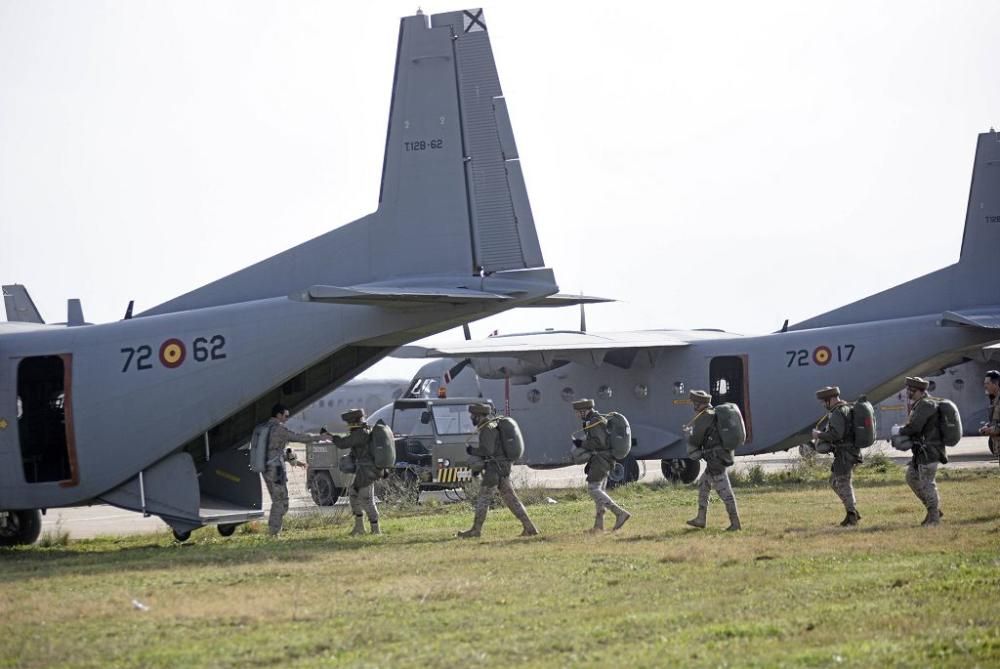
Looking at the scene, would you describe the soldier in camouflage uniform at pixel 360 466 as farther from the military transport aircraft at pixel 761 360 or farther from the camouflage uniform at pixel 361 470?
the military transport aircraft at pixel 761 360

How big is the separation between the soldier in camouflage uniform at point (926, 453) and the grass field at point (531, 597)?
1.36 feet

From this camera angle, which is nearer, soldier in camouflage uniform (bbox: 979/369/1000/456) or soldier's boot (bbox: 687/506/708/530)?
soldier's boot (bbox: 687/506/708/530)

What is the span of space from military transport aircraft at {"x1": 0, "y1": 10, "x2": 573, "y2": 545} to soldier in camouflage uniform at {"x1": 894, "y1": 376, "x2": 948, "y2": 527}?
5181 mm

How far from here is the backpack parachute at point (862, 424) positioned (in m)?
17.4

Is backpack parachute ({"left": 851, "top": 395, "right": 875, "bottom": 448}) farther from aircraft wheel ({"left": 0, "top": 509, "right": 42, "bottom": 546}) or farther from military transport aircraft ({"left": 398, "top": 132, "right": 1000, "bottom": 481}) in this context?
aircraft wheel ({"left": 0, "top": 509, "right": 42, "bottom": 546})

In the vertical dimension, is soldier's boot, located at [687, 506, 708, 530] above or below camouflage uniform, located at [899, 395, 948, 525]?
below

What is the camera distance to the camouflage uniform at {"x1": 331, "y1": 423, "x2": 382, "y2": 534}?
18.0 m

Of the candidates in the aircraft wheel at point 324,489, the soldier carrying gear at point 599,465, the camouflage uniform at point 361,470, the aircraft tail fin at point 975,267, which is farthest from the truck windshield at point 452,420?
the aircraft tail fin at point 975,267

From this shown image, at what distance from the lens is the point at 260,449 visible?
17766mm

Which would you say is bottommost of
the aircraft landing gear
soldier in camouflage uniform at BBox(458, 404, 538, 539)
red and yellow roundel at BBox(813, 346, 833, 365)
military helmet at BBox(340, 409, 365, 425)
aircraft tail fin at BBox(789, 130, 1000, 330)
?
the aircraft landing gear

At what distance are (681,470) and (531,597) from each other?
1820cm

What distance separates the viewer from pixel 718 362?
28.5 metres

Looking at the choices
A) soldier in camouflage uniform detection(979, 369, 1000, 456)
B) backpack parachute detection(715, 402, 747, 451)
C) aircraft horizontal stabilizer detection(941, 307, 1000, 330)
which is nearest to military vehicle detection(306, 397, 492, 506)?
backpack parachute detection(715, 402, 747, 451)

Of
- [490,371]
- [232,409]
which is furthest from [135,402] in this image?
[490,371]
